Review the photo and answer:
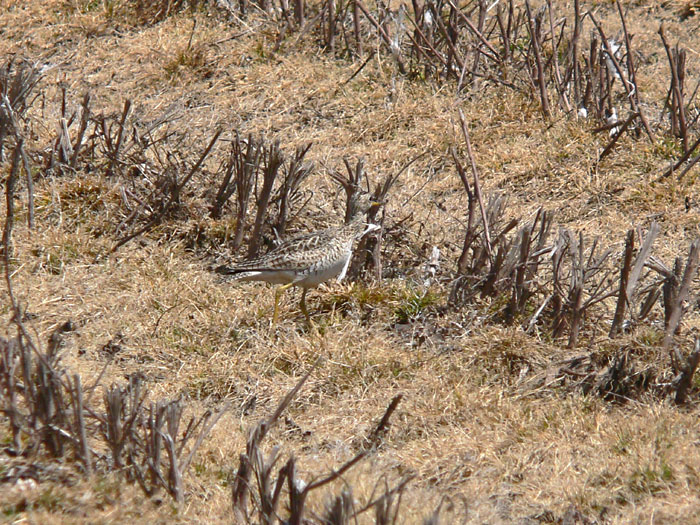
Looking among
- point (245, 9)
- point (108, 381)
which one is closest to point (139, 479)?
point (108, 381)

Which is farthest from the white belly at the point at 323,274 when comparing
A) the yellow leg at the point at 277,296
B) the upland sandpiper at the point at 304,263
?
the yellow leg at the point at 277,296

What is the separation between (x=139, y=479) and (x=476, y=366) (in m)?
2.11

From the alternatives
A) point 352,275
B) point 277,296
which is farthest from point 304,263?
point 352,275

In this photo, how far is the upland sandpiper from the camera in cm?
553

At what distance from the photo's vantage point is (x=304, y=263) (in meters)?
5.52

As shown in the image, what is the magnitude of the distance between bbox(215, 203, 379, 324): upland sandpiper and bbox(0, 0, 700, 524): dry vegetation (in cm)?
22

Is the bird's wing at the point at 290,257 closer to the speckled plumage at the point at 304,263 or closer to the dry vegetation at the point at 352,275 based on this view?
the speckled plumage at the point at 304,263

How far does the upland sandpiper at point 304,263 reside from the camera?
5.53 meters

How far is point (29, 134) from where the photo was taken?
290 inches

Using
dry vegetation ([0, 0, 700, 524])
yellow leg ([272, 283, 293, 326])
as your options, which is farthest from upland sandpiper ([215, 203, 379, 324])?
dry vegetation ([0, 0, 700, 524])

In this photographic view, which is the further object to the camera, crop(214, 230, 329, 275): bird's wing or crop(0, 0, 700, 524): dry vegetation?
crop(214, 230, 329, 275): bird's wing

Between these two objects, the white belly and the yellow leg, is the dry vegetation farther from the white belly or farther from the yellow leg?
the white belly

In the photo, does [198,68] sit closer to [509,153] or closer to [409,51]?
[409,51]

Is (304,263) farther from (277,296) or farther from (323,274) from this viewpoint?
(277,296)
